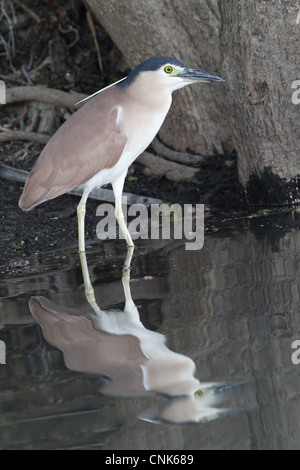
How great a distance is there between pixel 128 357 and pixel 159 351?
0.52 feet

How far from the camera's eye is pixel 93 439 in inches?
127

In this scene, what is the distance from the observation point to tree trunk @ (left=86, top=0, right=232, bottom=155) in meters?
7.64

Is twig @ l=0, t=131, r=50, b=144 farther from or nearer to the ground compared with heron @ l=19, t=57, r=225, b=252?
farther from the ground

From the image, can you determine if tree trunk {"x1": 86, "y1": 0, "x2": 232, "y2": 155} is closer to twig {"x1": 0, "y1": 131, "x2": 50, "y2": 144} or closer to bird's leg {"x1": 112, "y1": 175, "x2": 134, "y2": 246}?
twig {"x1": 0, "y1": 131, "x2": 50, "y2": 144}

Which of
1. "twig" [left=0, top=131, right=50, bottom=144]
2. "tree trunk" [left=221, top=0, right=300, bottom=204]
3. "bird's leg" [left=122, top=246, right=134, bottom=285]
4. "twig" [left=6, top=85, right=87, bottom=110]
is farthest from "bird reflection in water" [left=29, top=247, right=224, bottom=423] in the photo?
"twig" [left=6, top=85, right=87, bottom=110]

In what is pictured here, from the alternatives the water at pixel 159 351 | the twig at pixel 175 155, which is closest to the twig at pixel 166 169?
the twig at pixel 175 155

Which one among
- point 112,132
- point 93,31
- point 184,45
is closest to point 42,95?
point 93,31

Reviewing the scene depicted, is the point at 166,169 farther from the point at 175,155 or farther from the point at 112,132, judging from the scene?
the point at 112,132

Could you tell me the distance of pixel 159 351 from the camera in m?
4.04

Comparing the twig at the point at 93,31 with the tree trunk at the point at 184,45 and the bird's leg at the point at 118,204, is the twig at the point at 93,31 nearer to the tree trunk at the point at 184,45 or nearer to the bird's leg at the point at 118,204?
A: the tree trunk at the point at 184,45

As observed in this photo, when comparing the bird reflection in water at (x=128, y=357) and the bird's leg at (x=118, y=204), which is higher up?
the bird's leg at (x=118, y=204)

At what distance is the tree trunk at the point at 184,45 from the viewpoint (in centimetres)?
764

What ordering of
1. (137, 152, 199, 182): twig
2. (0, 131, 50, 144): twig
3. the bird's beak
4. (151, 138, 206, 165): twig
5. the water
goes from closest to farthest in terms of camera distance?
the water
the bird's beak
(137, 152, 199, 182): twig
(151, 138, 206, 165): twig
(0, 131, 50, 144): twig

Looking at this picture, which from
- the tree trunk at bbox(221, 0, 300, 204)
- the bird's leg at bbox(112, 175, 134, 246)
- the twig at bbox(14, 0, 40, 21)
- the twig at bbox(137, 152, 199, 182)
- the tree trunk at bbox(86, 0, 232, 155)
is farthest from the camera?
the twig at bbox(14, 0, 40, 21)
